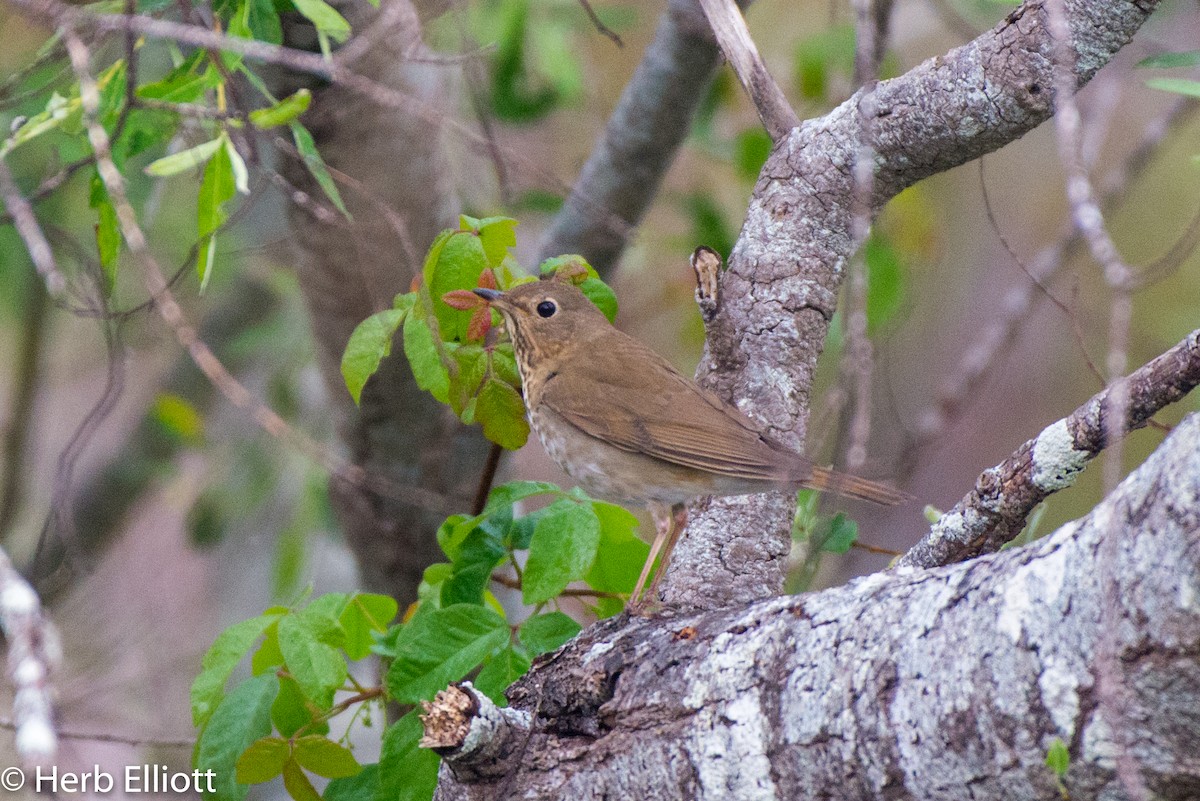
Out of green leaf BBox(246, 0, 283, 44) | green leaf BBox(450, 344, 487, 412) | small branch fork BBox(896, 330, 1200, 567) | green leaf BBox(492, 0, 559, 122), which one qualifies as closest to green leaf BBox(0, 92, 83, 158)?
green leaf BBox(246, 0, 283, 44)

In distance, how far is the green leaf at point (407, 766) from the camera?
2.52 m

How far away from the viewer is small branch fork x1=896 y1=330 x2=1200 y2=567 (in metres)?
2.16

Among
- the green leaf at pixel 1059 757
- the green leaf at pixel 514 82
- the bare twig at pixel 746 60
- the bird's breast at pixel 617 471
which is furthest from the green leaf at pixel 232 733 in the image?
the green leaf at pixel 514 82

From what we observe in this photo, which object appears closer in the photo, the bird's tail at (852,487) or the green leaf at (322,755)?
the green leaf at (322,755)

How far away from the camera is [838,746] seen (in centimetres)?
169

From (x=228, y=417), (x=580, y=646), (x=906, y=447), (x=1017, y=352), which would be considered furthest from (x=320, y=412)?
(x=1017, y=352)

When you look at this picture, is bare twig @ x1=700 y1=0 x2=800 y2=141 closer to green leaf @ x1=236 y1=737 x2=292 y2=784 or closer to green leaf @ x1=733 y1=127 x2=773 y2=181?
green leaf @ x1=733 y1=127 x2=773 y2=181

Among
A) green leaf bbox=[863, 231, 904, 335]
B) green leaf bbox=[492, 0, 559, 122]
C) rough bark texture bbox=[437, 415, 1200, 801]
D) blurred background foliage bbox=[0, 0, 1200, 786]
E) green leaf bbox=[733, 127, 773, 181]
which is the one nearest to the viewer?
Answer: rough bark texture bbox=[437, 415, 1200, 801]

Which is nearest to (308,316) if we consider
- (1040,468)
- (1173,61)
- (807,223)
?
(807,223)

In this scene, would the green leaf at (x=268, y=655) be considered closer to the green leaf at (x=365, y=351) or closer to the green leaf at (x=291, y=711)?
the green leaf at (x=291, y=711)

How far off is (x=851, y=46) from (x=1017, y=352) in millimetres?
4530

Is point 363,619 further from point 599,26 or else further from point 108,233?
point 599,26

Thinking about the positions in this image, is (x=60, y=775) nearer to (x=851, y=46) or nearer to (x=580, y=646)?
(x=580, y=646)

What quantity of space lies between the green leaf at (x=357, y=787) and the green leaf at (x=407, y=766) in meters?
0.13
